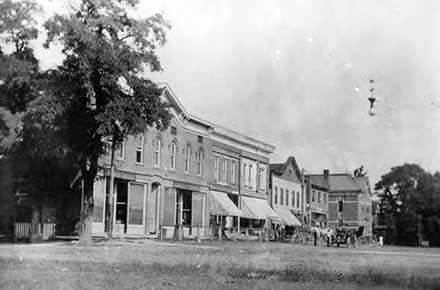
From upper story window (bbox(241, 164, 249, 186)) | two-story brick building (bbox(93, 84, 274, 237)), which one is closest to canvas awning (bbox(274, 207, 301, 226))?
two-story brick building (bbox(93, 84, 274, 237))

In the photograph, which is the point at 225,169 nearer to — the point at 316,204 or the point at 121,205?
the point at 121,205

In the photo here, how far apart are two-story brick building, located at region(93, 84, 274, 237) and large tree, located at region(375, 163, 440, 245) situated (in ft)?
31.0

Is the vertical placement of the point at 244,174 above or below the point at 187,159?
below

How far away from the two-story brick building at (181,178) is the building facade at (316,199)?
13.7 meters

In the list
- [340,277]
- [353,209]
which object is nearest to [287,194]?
[353,209]

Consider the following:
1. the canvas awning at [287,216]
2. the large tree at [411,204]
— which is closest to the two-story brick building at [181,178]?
the canvas awning at [287,216]

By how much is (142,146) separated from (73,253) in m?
16.2

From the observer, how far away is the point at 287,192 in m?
58.4

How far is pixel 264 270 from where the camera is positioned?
49.2ft

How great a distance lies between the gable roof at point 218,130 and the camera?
32.5 meters

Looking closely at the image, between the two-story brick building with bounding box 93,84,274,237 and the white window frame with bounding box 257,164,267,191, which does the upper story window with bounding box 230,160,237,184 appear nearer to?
the two-story brick building with bounding box 93,84,274,237

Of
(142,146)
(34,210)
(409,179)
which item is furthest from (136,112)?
(409,179)

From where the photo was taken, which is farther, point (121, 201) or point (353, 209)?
point (353, 209)

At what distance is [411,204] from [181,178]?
811 inches
